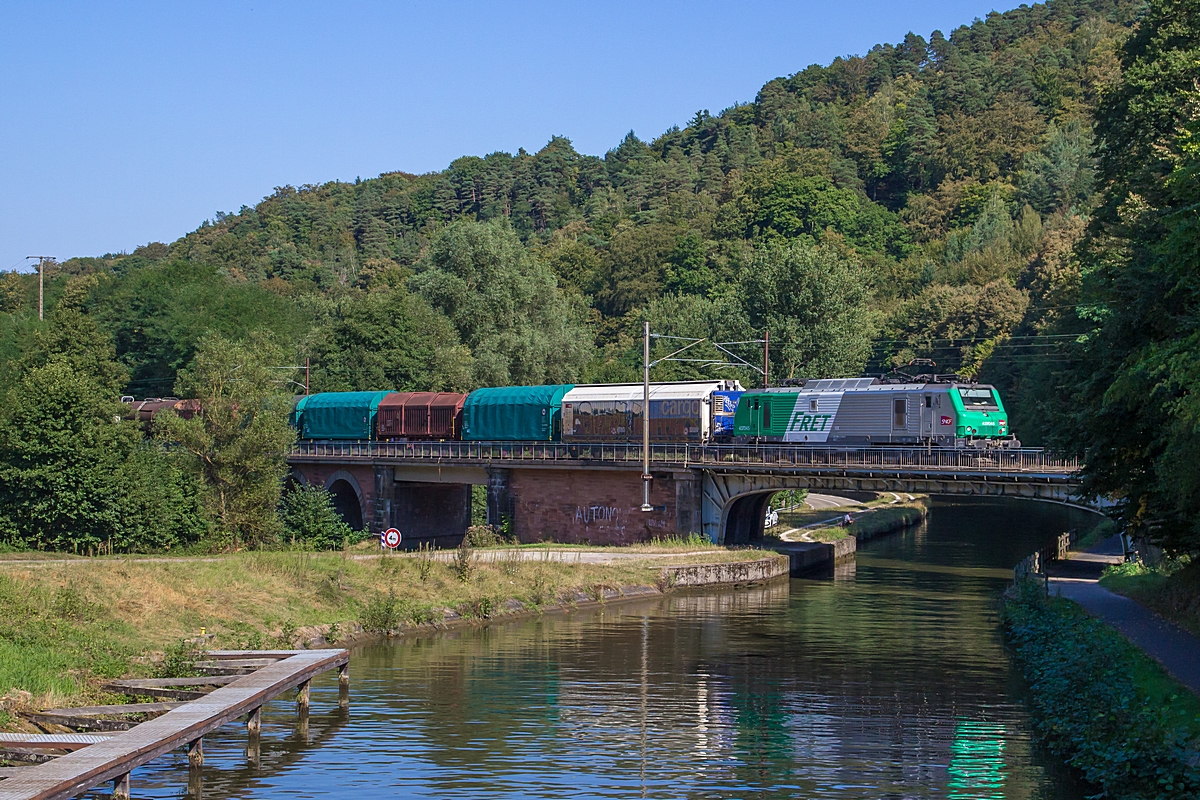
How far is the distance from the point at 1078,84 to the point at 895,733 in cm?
19549

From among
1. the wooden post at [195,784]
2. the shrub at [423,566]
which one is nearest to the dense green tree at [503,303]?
the shrub at [423,566]

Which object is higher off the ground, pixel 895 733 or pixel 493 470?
pixel 493 470

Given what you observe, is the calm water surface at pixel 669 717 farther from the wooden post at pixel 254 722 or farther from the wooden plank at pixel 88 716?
the wooden plank at pixel 88 716

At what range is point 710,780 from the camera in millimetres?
22438

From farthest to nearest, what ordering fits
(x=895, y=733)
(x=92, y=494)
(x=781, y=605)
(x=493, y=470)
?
(x=493, y=470)
(x=92, y=494)
(x=781, y=605)
(x=895, y=733)

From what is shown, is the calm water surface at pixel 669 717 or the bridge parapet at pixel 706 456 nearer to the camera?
the calm water surface at pixel 669 717

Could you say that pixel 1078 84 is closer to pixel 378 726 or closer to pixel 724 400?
pixel 724 400

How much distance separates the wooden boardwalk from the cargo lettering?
33378 millimetres

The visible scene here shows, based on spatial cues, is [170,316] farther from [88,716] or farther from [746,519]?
[88,716]

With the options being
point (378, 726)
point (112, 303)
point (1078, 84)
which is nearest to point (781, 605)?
point (378, 726)

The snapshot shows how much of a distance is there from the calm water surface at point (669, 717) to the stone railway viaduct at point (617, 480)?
19.3ft

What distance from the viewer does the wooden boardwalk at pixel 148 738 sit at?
17.9 metres

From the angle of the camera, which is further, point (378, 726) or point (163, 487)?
point (163, 487)

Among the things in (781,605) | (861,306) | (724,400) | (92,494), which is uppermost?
(861,306)
